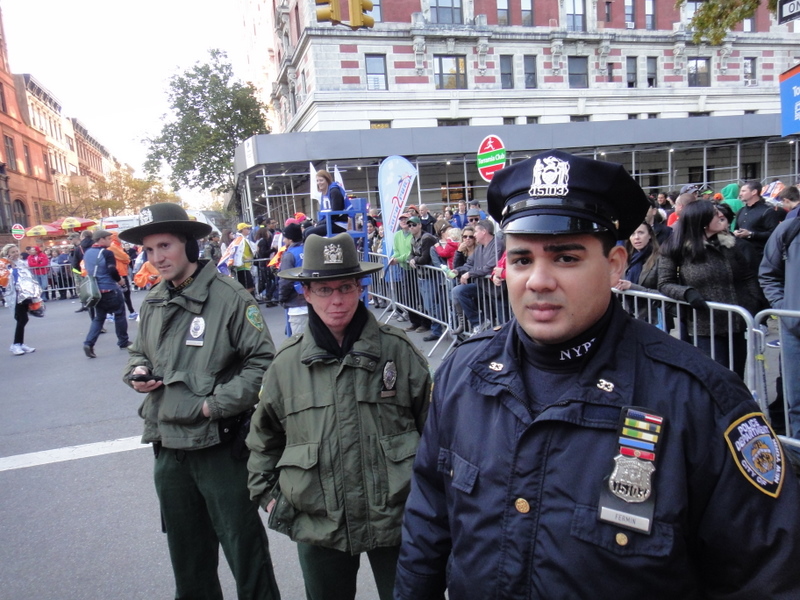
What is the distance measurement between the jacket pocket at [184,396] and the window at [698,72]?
42763mm

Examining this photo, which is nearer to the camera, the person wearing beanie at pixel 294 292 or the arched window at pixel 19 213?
the person wearing beanie at pixel 294 292

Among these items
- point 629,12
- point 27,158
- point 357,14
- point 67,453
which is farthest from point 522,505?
point 27,158

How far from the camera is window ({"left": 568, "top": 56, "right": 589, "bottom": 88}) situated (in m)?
34.4

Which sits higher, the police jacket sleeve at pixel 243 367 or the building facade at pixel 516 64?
the building facade at pixel 516 64

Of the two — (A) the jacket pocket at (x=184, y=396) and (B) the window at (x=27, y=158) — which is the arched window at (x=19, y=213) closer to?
(B) the window at (x=27, y=158)

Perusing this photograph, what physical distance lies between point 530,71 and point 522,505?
36975 mm

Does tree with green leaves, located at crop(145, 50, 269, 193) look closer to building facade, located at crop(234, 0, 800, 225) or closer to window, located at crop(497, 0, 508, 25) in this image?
building facade, located at crop(234, 0, 800, 225)

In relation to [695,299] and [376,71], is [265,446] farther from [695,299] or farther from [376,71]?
[376,71]

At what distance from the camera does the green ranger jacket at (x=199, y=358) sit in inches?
98.5

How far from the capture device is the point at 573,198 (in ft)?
4.14

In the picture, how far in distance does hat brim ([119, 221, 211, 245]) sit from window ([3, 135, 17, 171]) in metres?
51.9

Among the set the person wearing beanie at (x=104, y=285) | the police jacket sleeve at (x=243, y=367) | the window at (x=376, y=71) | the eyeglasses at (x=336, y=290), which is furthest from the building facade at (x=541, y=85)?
the eyeglasses at (x=336, y=290)

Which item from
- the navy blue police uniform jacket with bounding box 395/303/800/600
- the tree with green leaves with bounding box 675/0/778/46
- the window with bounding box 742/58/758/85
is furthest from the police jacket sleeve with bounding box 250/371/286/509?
the window with bounding box 742/58/758/85

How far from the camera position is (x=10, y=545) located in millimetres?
3588
